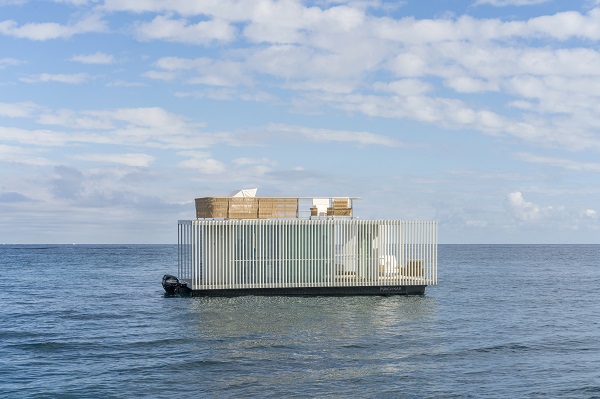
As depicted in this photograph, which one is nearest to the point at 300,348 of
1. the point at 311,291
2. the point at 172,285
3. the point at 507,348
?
the point at 507,348

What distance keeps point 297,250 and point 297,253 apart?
0.53 feet

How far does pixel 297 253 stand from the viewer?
128 feet

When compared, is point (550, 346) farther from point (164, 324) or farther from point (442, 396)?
point (164, 324)

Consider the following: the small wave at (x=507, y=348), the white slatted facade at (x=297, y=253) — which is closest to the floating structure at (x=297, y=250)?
the white slatted facade at (x=297, y=253)

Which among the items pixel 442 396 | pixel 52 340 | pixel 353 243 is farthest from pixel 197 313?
pixel 442 396

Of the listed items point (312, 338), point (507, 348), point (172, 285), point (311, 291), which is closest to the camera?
point (507, 348)

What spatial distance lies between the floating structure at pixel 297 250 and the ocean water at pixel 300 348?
1.09 meters

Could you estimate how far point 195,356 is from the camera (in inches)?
955

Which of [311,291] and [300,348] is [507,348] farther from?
[311,291]

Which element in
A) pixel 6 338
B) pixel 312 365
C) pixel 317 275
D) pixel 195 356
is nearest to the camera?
pixel 312 365

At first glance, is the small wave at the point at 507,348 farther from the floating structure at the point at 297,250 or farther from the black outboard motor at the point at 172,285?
the black outboard motor at the point at 172,285

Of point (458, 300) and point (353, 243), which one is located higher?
point (353, 243)

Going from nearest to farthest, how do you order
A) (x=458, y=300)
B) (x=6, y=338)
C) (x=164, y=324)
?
1. (x=6, y=338)
2. (x=164, y=324)
3. (x=458, y=300)

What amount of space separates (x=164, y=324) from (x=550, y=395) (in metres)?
17.1
